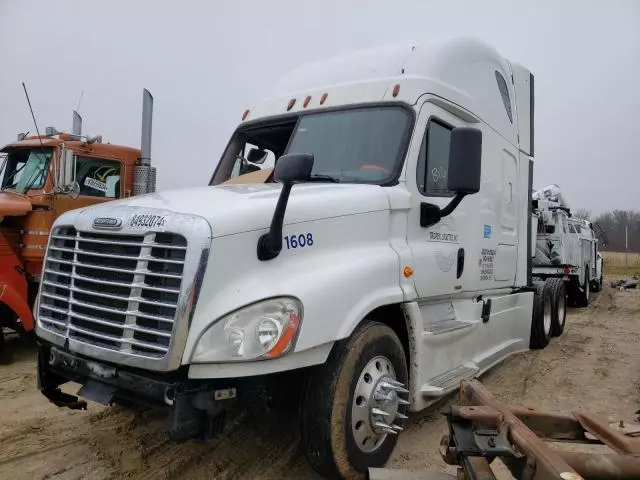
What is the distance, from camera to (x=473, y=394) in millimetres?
3086

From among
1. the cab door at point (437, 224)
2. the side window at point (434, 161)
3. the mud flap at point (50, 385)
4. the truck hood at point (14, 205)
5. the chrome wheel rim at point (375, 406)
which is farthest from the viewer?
the truck hood at point (14, 205)

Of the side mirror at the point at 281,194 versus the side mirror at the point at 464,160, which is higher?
the side mirror at the point at 464,160

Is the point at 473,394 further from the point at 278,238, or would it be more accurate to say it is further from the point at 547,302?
the point at 547,302

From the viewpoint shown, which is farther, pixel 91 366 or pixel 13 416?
pixel 13 416

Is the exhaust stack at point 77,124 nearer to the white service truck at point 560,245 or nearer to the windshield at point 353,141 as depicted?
the windshield at point 353,141

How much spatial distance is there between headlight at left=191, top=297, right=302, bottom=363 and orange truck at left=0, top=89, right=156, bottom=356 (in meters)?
4.91

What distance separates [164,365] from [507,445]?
1.69m

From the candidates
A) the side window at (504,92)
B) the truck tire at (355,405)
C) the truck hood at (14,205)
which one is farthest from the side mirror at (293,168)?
the truck hood at (14,205)

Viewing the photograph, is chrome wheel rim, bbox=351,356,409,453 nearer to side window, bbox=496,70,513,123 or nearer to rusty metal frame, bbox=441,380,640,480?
rusty metal frame, bbox=441,380,640,480

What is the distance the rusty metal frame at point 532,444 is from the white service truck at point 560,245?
934cm

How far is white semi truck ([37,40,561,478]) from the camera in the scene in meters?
2.73

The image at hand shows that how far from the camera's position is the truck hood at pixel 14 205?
669cm

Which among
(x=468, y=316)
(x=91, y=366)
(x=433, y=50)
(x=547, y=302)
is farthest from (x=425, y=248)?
(x=547, y=302)

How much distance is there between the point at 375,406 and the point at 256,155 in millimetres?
2908
